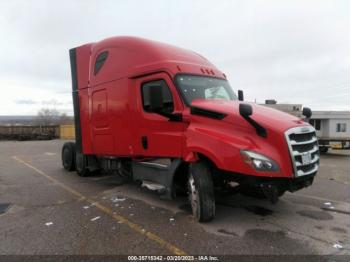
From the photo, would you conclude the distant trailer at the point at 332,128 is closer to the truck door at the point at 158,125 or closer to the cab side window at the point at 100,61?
the cab side window at the point at 100,61

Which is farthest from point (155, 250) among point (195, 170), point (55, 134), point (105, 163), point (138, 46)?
point (55, 134)

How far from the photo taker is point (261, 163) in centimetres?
475

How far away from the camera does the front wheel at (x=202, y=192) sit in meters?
5.31

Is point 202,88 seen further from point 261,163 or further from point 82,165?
point 82,165

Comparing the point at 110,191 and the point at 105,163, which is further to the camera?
the point at 105,163

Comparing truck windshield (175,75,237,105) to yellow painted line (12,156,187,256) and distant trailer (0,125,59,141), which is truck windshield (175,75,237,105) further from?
distant trailer (0,125,59,141)

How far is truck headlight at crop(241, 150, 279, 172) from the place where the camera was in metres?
4.74

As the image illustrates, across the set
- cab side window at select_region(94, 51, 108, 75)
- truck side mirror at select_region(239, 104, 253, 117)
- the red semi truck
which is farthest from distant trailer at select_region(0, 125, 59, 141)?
truck side mirror at select_region(239, 104, 253, 117)

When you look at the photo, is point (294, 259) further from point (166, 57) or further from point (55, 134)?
point (55, 134)

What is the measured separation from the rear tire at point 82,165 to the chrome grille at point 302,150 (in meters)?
6.63

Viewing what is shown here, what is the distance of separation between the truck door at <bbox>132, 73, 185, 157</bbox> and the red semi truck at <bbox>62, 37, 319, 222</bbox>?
0.06 feet

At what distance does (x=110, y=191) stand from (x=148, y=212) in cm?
219

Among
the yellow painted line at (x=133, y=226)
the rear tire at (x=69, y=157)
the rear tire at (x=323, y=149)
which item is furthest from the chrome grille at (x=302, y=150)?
the rear tire at (x=323, y=149)

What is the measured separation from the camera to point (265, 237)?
4805 millimetres
